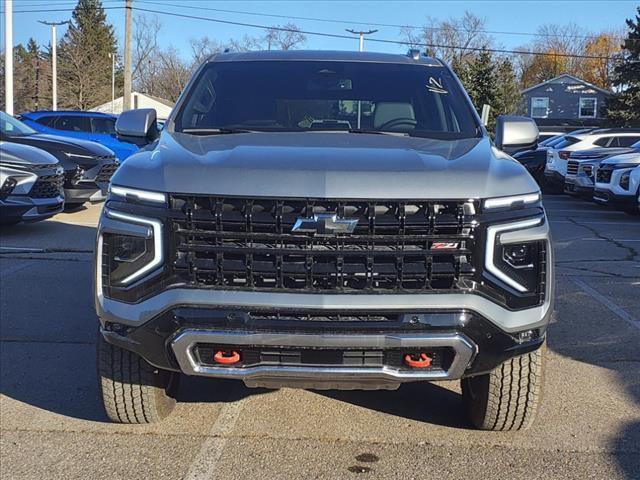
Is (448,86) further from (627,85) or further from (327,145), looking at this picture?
(627,85)

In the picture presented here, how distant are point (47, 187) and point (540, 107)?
53712 mm

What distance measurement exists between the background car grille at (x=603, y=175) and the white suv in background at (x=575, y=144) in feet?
11.8

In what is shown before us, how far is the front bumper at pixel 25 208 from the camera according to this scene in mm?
9477

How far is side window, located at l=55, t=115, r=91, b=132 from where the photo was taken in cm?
1808

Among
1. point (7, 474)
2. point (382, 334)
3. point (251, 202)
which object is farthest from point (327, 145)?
point (7, 474)

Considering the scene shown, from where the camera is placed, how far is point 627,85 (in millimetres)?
44938

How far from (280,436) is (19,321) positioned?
3.05 m

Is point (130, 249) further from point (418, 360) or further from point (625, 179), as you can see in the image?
point (625, 179)

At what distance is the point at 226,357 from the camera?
323 cm

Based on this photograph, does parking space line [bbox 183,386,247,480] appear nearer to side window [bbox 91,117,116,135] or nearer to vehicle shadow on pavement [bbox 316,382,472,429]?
vehicle shadow on pavement [bbox 316,382,472,429]

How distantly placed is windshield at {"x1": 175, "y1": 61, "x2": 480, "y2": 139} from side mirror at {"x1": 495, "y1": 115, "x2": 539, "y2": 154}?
0.28 m

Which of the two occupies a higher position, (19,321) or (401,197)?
(401,197)

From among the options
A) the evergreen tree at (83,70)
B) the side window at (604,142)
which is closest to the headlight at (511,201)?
the side window at (604,142)

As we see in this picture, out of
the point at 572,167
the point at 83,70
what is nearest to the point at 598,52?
the point at 83,70
